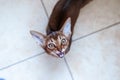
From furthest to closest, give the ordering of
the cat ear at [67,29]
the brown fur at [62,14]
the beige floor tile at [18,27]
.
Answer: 1. the beige floor tile at [18,27]
2. the brown fur at [62,14]
3. the cat ear at [67,29]

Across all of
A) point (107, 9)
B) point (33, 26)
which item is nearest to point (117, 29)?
point (107, 9)

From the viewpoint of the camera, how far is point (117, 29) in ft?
4.76

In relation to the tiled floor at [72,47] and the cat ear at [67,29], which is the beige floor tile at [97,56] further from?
the cat ear at [67,29]

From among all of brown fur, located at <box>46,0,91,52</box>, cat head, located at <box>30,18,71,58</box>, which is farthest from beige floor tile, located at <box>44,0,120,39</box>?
cat head, located at <box>30,18,71,58</box>

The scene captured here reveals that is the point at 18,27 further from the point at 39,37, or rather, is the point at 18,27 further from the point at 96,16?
the point at 96,16

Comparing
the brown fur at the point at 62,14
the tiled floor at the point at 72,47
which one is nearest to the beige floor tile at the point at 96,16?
the tiled floor at the point at 72,47

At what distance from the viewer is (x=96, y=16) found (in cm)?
149

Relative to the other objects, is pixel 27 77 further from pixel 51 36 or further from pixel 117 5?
pixel 117 5

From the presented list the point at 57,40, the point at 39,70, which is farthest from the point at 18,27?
the point at 57,40

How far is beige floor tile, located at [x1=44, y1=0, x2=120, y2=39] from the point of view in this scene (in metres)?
1.47

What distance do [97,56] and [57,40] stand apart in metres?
0.29

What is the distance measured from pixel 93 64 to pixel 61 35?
274 mm

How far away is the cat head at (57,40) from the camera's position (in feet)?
4.00

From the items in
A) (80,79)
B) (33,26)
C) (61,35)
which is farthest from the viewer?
(33,26)
